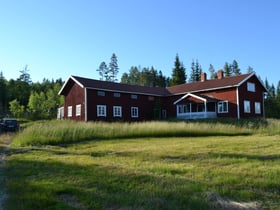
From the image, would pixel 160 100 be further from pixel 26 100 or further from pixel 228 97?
pixel 26 100

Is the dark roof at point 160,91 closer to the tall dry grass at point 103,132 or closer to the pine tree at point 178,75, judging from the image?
the tall dry grass at point 103,132

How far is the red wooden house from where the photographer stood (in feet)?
112

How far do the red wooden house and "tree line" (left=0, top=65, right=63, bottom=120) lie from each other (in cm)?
1771

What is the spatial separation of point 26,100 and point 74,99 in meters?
45.1

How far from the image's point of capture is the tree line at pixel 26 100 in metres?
55.3

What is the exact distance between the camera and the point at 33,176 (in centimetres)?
764

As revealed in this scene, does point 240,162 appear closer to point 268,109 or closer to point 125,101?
point 125,101

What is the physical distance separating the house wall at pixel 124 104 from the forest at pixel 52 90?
21.0 metres

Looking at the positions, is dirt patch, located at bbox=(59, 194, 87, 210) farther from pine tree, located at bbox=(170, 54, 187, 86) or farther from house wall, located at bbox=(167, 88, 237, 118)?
pine tree, located at bbox=(170, 54, 187, 86)

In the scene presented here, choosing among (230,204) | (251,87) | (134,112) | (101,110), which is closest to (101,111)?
(101,110)

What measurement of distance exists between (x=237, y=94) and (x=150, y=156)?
2612 centimetres

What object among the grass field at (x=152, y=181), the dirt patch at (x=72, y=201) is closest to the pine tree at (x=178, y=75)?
the grass field at (x=152, y=181)

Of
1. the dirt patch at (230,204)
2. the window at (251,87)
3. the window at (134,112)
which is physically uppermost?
the window at (251,87)

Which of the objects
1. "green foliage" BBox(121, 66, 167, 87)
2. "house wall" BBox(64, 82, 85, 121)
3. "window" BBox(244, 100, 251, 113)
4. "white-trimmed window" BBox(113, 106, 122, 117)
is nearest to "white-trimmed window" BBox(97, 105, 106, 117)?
"white-trimmed window" BBox(113, 106, 122, 117)
